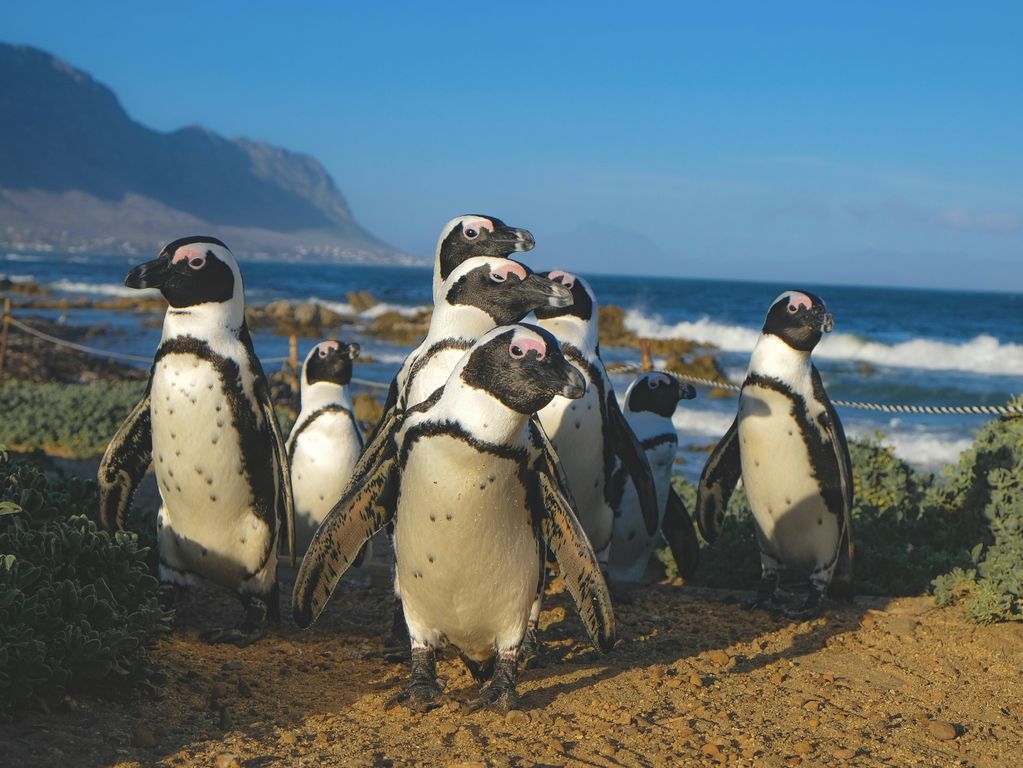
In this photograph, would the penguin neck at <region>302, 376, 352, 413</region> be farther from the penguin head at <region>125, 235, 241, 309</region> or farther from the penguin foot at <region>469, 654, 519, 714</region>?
the penguin foot at <region>469, 654, 519, 714</region>

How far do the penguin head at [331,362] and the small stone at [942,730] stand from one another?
3.54m

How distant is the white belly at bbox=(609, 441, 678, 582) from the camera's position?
5.81 meters

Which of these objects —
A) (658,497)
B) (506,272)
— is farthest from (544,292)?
(658,497)

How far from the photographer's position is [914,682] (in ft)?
13.4

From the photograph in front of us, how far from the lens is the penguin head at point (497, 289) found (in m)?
4.10

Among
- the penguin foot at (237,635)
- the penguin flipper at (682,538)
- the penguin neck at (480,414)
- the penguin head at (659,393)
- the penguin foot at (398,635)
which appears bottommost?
the penguin foot at (237,635)

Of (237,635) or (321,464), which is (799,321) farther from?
(237,635)

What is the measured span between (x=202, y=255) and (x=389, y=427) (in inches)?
41.7

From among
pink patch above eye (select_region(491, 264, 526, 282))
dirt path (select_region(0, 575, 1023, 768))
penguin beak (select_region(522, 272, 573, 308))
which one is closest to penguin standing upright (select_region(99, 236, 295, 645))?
dirt path (select_region(0, 575, 1023, 768))

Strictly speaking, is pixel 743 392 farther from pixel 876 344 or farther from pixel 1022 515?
pixel 876 344

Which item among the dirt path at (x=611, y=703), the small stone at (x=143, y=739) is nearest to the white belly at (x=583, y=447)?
the dirt path at (x=611, y=703)

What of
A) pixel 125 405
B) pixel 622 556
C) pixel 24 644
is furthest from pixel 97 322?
pixel 24 644

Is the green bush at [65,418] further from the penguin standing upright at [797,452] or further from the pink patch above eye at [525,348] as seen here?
the pink patch above eye at [525,348]

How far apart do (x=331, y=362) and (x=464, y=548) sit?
9.13ft
